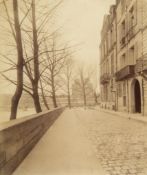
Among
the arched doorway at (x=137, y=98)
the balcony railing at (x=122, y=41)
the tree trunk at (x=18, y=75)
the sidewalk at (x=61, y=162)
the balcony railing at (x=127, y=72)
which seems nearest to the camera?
the sidewalk at (x=61, y=162)

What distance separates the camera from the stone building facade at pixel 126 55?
57.2 feet

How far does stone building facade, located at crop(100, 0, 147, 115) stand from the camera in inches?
686

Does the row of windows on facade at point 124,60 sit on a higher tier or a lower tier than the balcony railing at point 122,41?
Answer: lower

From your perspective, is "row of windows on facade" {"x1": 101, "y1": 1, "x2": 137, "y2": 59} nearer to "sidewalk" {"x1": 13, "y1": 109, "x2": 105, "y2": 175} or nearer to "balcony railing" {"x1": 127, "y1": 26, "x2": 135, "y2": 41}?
"balcony railing" {"x1": 127, "y1": 26, "x2": 135, "y2": 41}

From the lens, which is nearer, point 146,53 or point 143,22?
point 146,53

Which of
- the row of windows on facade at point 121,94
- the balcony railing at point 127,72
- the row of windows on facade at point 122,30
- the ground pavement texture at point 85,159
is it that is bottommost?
the ground pavement texture at point 85,159

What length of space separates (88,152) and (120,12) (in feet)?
60.2

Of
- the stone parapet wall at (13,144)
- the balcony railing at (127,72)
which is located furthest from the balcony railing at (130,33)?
the stone parapet wall at (13,144)

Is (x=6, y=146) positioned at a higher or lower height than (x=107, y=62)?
lower

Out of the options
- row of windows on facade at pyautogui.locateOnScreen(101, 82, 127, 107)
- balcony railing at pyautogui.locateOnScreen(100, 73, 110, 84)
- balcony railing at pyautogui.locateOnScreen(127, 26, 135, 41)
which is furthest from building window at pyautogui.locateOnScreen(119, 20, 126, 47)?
balcony railing at pyautogui.locateOnScreen(100, 73, 110, 84)

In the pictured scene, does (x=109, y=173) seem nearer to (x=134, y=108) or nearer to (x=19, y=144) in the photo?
(x=19, y=144)

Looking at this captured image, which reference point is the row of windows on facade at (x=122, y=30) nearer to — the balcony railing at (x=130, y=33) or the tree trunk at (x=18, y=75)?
the balcony railing at (x=130, y=33)

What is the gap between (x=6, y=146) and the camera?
155 inches

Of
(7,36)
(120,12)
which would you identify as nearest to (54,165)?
(7,36)
